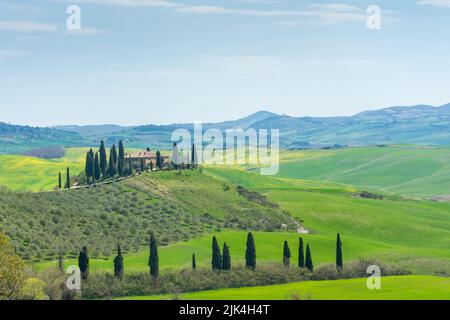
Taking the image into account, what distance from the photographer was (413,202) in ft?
633

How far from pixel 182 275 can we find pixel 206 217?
4516 centimetres

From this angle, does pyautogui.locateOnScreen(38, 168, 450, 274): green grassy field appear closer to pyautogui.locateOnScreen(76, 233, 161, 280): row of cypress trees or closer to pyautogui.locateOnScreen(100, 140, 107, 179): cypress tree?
pyautogui.locateOnScreen(76, 233, 161, 280): row of cypress trees

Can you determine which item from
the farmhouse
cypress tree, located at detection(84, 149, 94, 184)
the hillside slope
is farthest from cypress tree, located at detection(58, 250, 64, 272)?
the farmhouse

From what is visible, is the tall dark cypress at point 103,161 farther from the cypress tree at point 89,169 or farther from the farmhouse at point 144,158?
the farmhouse at point 144,158

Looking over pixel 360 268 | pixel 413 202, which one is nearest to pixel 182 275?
pixel 360 268

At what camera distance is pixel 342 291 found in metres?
86.7

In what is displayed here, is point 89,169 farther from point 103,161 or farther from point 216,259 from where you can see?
point 216,259

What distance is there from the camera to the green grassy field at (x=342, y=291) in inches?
3233

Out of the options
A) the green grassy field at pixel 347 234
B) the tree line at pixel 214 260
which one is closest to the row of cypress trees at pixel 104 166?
the green grassy field at pixel 347 234

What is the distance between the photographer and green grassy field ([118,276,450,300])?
82.1 m

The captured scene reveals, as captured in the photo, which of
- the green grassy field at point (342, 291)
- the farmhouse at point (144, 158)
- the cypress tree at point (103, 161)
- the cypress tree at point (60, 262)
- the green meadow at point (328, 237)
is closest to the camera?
the green grassy field at point (342, 291)

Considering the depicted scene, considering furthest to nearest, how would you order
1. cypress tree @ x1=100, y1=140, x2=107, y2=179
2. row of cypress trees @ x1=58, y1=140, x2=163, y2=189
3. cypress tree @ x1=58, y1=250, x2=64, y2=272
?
row of cypress trees @ x1=58, y1=140, x2=163, y2=189, cypress tree @ x1=100, y1=140, x2=107, y2=179, cypress tree @ x1=58, y1=250, x2=64, y2=272

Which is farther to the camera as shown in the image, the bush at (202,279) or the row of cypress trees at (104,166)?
the row of cypress trees at (104,166)

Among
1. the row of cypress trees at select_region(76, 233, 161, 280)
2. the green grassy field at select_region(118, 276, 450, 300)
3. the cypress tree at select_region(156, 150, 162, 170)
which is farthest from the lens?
the cypress tree at select_region(156, 150, 162, 170)
